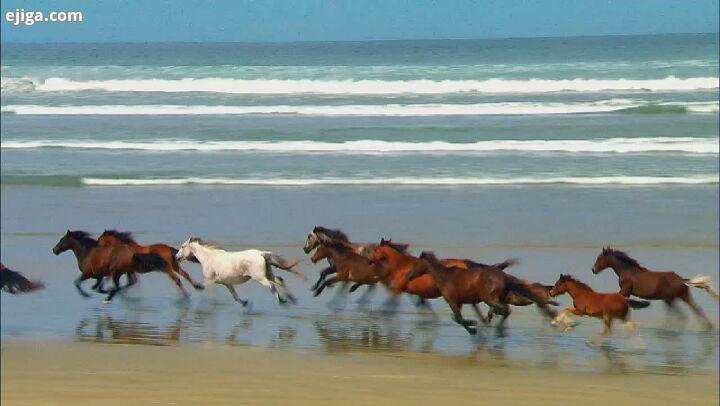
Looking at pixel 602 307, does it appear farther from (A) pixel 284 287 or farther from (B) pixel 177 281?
(B) pixel 177 281

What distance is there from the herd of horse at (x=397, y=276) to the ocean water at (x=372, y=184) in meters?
0.19

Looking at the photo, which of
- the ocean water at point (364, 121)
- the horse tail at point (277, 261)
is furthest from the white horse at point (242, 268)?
the ocean water at point (364, 121)

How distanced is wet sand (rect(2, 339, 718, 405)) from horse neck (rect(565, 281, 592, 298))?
91cm

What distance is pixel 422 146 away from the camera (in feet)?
59.5

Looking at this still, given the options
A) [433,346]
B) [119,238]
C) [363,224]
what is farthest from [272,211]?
[433,346]

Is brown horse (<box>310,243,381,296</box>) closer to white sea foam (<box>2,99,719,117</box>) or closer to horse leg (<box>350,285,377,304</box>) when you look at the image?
horse leg (<box>350,285,377,304</box>)

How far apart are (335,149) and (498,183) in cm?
427

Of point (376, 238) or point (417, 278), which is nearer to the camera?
point (417, 278)

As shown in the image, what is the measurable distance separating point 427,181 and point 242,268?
577cm

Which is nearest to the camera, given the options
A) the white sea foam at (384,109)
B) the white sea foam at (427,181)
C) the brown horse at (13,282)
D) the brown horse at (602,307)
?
the brown horse at (602,307)

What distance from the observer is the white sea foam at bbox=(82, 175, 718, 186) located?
14.3m

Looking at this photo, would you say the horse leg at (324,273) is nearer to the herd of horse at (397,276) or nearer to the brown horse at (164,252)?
the herd of horse at (397,276)

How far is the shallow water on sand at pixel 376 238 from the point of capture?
7.93 metres

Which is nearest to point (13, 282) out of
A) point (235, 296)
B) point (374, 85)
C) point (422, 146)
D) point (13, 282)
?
point (13, 282)
